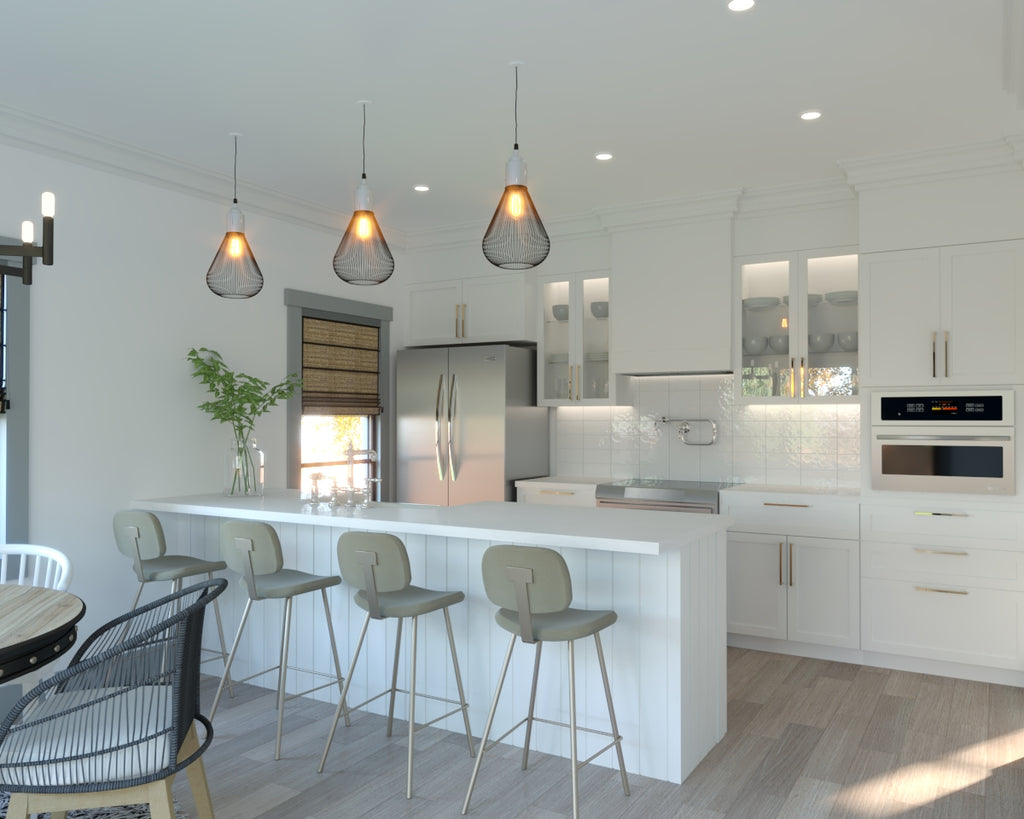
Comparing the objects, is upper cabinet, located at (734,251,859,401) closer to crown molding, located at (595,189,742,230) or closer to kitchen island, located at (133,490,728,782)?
crown molding, located at (595,189,742,230)

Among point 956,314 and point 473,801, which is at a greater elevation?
point 956,314

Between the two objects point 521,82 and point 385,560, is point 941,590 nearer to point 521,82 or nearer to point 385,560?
point 385,560

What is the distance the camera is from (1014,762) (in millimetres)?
3141

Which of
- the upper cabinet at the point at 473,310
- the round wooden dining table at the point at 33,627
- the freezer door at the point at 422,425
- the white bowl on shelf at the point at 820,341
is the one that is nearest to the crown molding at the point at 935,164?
the white bowl on shelf at the point at 820,341

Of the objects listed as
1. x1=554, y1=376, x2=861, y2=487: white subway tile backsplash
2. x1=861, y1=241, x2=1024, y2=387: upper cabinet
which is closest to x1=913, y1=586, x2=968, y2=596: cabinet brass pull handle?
x1=554, y1=376, x2=861, y2=487: white subway tile backsplash

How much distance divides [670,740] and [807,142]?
2845mm

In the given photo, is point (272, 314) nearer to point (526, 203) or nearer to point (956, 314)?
point (526, 203)

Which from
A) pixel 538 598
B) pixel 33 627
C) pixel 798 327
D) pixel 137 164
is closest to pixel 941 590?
pixel 798 327

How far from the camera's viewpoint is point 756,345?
16.3ft

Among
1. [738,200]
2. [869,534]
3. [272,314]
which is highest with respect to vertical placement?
[738,200]

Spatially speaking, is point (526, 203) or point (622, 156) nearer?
point (526, 203)

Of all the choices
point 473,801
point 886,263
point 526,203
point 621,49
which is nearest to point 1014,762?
point 473,801

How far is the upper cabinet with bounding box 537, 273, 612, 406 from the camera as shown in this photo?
5539mm

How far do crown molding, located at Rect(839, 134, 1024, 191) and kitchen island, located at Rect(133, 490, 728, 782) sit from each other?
2.17 m
